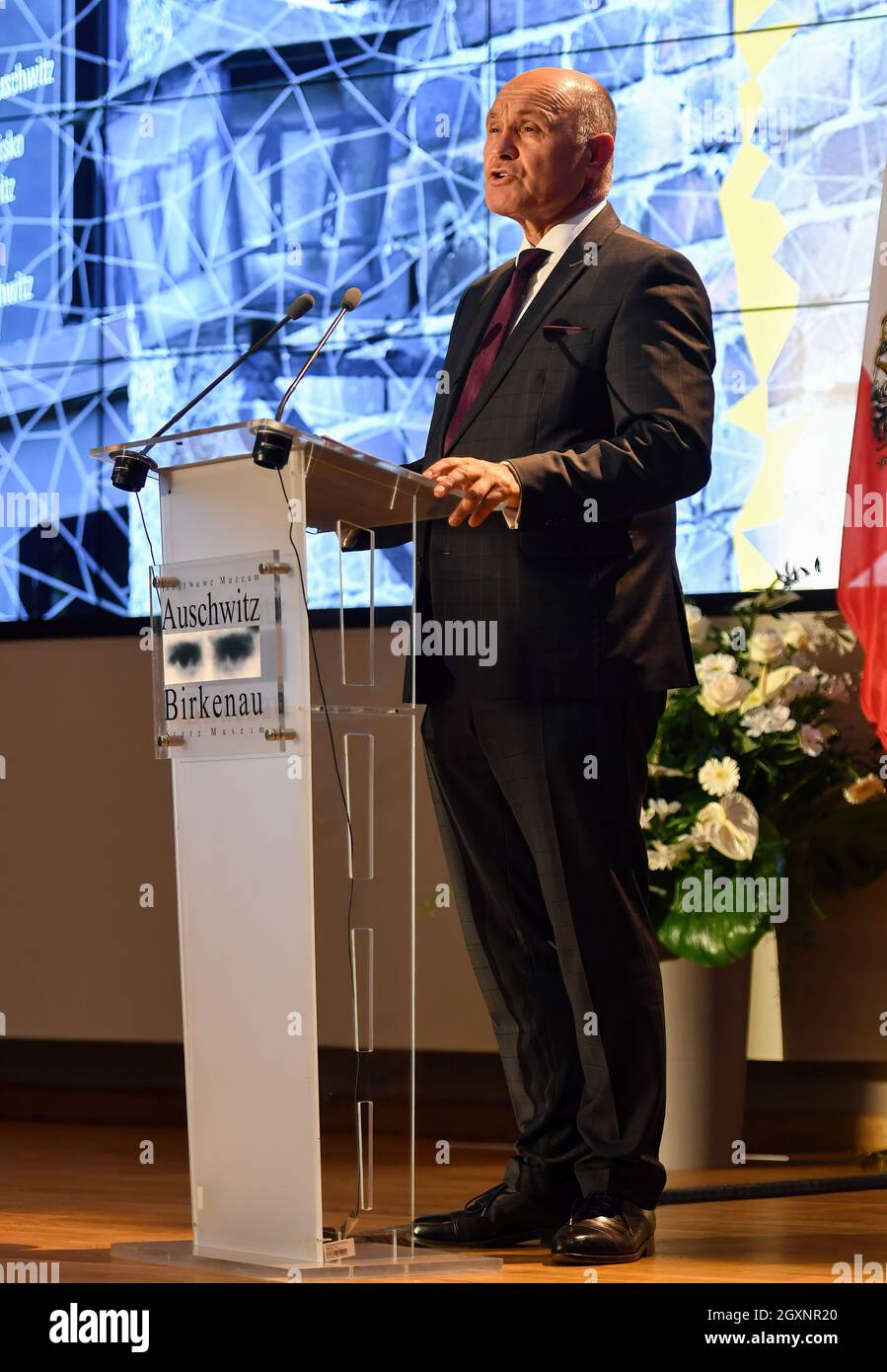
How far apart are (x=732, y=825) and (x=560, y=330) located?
1.31 m

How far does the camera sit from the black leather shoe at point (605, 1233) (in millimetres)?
2244

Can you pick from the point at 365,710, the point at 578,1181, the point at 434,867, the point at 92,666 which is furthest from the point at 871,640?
the point at 92,666

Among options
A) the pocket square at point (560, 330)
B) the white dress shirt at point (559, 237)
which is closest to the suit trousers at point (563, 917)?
the pocket square at point (560, 330)

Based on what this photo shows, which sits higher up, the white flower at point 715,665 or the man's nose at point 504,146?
the man's nose at point 504,146

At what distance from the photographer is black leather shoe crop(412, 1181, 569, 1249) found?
2.42 metres

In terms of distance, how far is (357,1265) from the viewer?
1.96m

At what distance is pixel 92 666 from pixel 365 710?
2.55m

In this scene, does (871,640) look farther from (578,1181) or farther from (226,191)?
(226,191)

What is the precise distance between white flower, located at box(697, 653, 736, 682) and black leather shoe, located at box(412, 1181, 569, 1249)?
1.38 m

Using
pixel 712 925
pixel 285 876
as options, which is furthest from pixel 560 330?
pixel 712 925

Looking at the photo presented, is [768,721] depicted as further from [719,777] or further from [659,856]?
[659,856]

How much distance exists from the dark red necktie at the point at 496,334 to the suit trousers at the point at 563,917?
1.48 ft

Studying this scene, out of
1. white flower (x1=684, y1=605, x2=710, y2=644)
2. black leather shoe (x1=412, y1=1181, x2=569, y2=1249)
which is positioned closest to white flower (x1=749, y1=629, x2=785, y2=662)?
white flower (x1=684, y1=605, x2=710, y2=644)

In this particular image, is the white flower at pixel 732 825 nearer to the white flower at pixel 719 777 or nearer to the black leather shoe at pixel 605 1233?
the white flower at pixel 719 777
